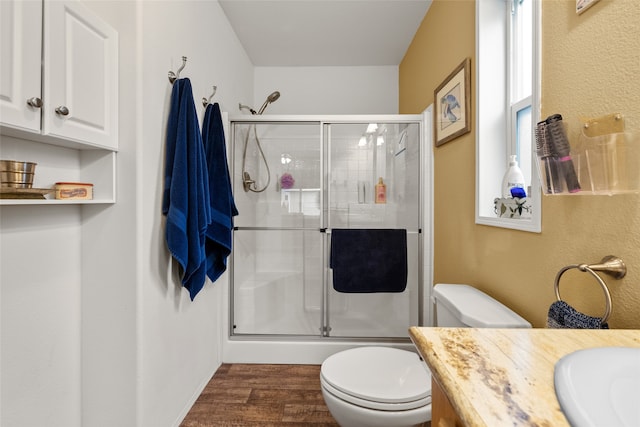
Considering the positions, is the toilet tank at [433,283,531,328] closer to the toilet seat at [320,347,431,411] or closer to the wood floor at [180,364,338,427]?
the toilet seat at [320,347,431,411]

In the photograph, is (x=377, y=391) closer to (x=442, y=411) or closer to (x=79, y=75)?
(x=442, y=411)

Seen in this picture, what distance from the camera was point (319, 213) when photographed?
2.20 metres

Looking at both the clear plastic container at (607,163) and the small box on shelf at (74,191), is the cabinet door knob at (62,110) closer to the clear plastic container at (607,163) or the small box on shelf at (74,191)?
the small box on shelf at (74,191)

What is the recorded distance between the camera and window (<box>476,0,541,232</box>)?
134cm

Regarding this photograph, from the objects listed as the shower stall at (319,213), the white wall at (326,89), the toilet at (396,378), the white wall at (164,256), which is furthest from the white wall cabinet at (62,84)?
the white wall at (326,89)

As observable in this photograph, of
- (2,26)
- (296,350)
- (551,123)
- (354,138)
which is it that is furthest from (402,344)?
(2,26)

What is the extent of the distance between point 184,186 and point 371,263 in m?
1.28

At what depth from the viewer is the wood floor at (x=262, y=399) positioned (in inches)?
61.6

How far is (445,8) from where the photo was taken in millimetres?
1829

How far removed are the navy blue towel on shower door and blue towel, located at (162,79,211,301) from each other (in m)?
0.97

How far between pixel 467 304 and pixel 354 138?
1376 mm

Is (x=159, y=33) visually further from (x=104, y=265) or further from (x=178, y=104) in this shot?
(x=104, y=265)

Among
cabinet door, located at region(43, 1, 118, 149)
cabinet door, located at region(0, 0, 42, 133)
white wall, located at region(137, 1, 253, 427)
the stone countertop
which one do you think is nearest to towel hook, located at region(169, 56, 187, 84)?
white wall, located at region(137, 1, 253, 427)

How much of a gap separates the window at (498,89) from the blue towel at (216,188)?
1342 millimetres
